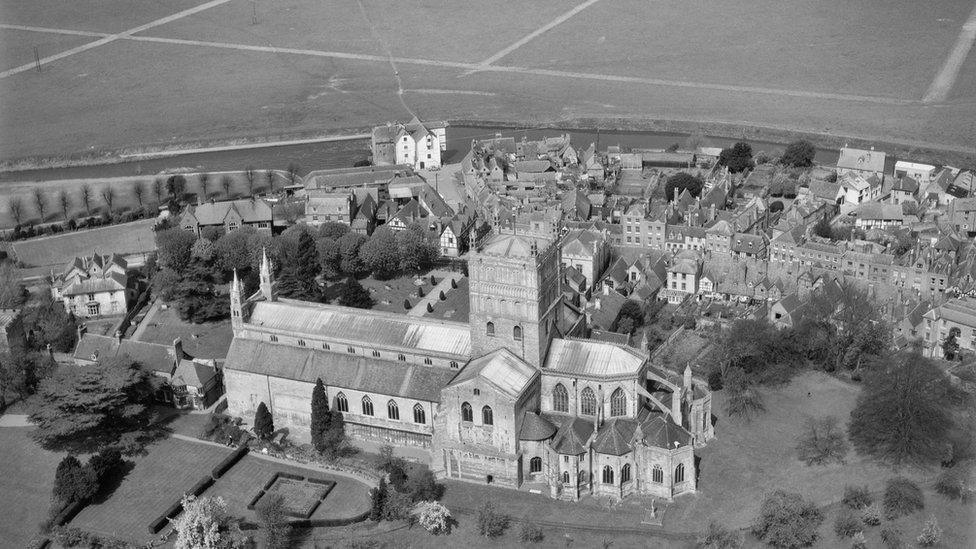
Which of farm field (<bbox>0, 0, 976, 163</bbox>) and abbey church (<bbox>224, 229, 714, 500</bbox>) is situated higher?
farm field (<bbox>0, 0, 976, 163</bbox>)

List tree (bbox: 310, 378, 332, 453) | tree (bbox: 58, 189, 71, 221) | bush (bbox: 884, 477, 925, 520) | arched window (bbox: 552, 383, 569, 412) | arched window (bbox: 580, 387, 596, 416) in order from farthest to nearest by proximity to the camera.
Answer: tree (bbox: 58, 189, 71, 221), tree (bbox: 310, 378, 332, 453), arched window (bbox: 552, 383, 569, 412), arched window (bbox: 580, 387, 596, 416), bush (bbox: 884, 477, 925, 520)

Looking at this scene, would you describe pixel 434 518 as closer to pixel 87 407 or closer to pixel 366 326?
→ pixel 366 326

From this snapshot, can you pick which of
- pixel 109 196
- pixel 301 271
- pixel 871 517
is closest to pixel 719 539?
pixel 871 517

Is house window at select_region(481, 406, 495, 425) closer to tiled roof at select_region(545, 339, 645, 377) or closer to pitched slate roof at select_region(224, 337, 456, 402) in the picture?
Result: pitched slate roof at select_region(224, 337, 456, 402)

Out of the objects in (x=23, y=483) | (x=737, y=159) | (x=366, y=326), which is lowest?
(x=23, y=483)

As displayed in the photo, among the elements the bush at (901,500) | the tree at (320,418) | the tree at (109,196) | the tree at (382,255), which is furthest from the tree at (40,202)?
the bush at (901,500)

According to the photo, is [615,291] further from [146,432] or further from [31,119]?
[31,119]

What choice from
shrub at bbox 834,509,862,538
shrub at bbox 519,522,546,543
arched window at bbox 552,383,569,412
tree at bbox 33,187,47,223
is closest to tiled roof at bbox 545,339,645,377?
arched window at bbox 552,383,569,412

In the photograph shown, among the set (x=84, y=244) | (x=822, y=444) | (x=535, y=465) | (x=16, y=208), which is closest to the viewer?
(x=535, y=465)
